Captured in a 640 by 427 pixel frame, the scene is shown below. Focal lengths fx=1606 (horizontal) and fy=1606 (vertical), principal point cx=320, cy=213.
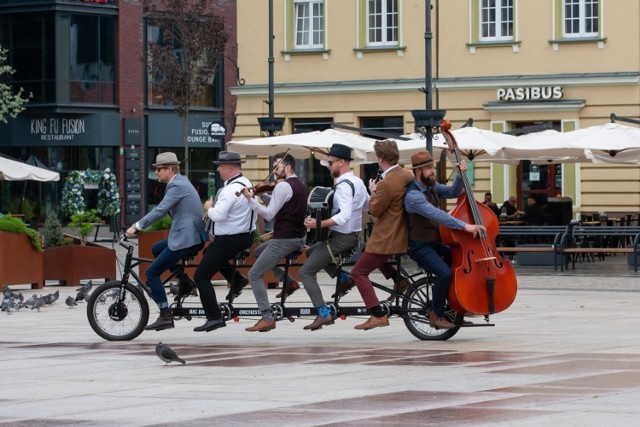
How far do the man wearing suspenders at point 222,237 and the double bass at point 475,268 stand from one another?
1.91 m

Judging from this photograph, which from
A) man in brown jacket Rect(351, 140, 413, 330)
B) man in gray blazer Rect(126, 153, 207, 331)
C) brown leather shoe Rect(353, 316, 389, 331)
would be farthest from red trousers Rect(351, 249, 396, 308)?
man in gray blazer Rect(126, 153, 207, 331)

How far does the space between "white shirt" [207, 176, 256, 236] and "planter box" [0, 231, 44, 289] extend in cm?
951

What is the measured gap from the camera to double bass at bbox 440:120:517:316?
46.9ft

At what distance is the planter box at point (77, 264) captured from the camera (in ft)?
83.5

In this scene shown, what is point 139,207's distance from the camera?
56.7 meters

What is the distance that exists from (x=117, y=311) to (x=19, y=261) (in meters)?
9.26

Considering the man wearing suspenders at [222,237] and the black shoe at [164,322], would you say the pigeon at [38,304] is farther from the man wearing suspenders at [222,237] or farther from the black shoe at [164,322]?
the man wearing suspenders at [222,237]

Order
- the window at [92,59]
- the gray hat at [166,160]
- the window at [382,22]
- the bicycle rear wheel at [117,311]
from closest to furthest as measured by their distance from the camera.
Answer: the bicycle rear wheel at [117,311], the gray hat at [166,160], the window at [382,22], the window at [92,59]

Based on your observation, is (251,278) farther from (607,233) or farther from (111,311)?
(607,233)

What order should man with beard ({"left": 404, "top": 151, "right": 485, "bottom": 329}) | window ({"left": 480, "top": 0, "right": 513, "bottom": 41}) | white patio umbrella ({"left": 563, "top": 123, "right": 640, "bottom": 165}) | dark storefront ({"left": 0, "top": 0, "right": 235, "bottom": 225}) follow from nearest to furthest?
man with beard ({"left": 404, "top": 151, "right": 485, "bottom": 329})
white patio umbrella ({"left": 563, "top": 123, "right": 640, "bottom": 165})
window ({"left": 480, "top": 0, "right": 513, "bottom": 41})
dark storefront ({"left": 0, "top": 0, "right": 235, "bottom": 225})

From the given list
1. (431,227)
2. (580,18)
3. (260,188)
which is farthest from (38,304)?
(580,18)

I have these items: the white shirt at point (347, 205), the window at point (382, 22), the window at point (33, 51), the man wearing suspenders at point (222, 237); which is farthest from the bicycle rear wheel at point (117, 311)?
the window at point (33, 51)

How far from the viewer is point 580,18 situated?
3819 cm

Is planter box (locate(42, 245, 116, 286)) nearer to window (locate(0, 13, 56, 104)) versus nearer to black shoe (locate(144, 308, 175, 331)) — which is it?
black shoe (locate(144, 308, 175, 331))
